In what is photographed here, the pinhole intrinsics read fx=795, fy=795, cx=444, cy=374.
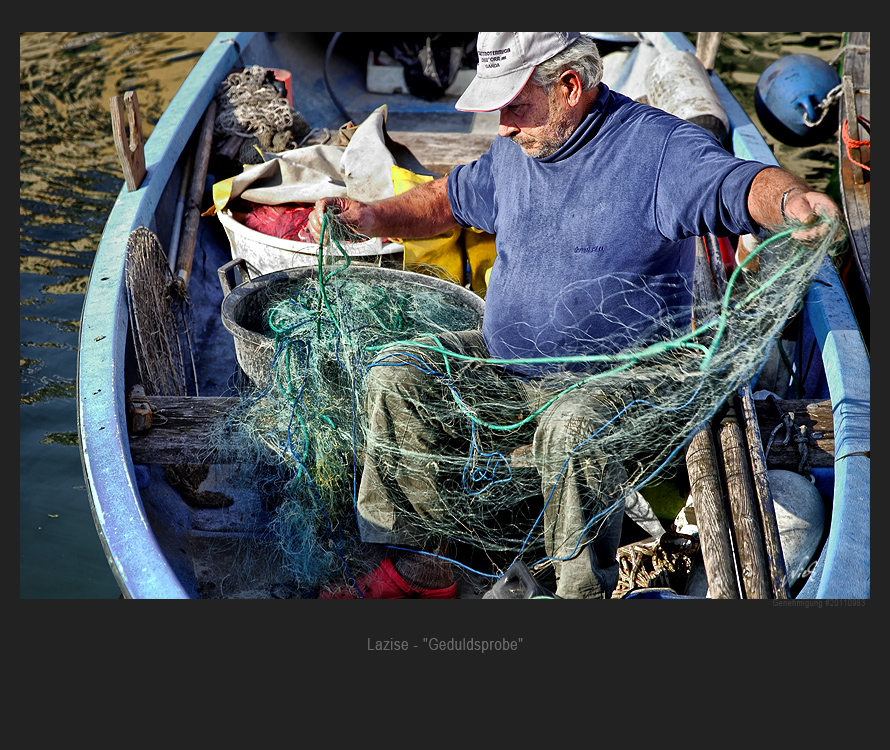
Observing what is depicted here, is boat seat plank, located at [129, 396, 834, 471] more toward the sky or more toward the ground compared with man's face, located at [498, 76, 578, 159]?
more toward the ground

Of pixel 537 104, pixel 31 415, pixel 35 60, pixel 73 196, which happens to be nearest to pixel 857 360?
pixel 537 104

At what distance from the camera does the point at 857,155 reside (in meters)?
5.37

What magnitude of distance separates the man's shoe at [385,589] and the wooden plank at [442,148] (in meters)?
2.69

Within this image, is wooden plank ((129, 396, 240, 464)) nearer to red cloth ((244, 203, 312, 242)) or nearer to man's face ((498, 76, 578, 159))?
red cloth ((244, 203, 312, 242))

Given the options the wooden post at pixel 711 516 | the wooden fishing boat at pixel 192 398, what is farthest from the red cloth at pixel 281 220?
the wooden post at pixel 711 516

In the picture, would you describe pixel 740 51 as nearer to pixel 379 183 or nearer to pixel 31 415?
pixel 379 183

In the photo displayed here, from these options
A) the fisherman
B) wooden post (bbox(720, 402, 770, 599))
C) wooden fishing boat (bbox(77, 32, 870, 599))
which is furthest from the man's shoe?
wooden post (bbox(720, 402, 770, 599))

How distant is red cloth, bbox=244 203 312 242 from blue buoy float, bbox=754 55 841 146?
172 inches

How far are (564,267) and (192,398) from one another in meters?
1.61

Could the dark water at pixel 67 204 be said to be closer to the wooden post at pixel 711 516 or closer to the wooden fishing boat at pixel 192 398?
the wooden fishing boat at pixel 192 398

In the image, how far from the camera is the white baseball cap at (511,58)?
2715mm

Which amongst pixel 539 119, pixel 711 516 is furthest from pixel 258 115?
pixel 711 516

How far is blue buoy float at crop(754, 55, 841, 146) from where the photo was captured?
249 inches

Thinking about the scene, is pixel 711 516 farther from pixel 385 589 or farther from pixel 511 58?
pixel 511 58
